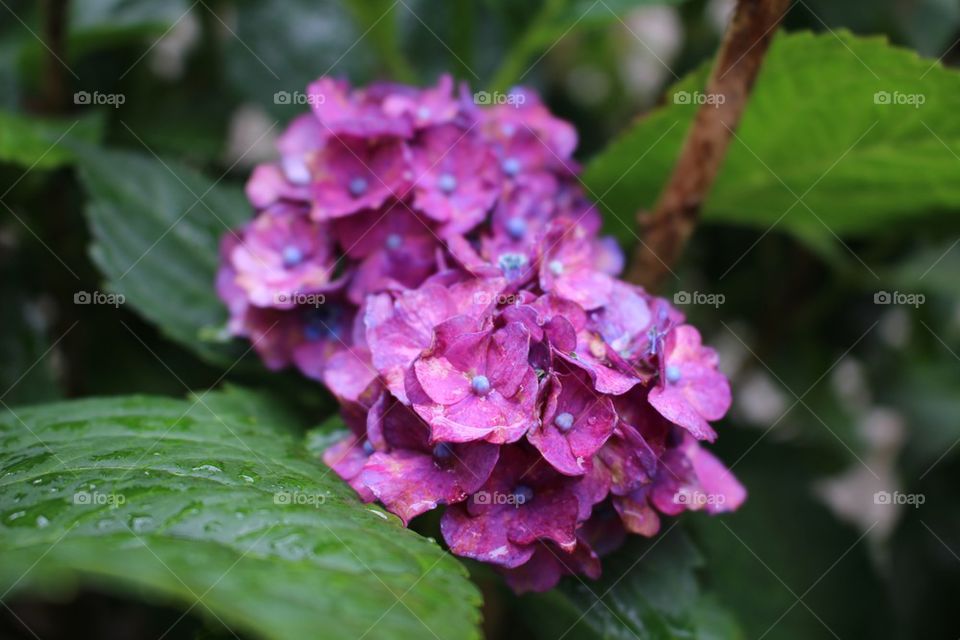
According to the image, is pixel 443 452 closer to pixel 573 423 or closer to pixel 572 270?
pixel 573 423

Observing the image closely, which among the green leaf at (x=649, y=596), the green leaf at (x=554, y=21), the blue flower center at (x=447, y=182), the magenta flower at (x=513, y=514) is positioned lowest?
the green leaf at (x=649, y=596)

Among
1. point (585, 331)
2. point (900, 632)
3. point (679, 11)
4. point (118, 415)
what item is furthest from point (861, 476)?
point (118, 415)

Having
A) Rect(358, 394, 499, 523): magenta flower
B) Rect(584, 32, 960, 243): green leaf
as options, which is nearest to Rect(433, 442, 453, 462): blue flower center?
Rect(358, 394, 499, 523): magenta flower

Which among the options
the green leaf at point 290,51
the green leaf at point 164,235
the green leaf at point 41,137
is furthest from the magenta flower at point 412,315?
the green leaf at point 290,51

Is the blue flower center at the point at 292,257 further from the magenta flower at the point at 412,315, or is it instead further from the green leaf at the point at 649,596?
the green leaf at the point at 649,596

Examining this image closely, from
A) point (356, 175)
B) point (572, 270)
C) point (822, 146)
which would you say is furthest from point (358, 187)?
point (822, 146)

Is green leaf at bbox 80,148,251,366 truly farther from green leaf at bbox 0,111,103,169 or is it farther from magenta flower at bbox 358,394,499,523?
magenta flower at bbox 358,394,499,523
